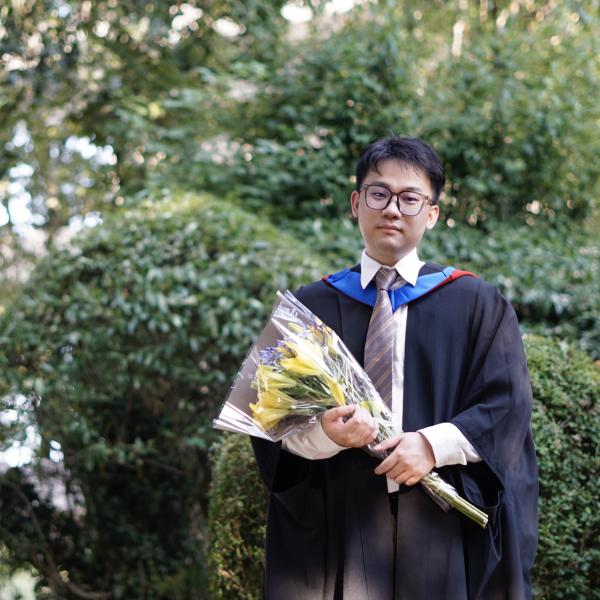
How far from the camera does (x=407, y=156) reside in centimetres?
253

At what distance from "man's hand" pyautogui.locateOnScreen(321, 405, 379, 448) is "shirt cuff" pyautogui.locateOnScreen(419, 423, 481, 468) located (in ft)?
0.49

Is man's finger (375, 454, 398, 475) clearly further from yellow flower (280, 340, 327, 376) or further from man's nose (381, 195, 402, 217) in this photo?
man's nose (381, 195, 402, 217)

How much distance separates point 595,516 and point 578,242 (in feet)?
10.5

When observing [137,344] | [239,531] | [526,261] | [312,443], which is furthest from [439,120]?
[312,443]

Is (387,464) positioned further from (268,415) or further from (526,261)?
(526,261)

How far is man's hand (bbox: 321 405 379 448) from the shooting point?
221 centimetres

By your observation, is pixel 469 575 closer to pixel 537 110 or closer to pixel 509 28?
pixel 537 110

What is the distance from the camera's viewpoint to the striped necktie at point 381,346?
2.40m

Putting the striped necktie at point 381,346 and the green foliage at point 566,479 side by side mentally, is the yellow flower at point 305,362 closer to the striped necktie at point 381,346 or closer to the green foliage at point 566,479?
the striped necktie at point 381,346

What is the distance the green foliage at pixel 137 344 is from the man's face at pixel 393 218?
2.16 m

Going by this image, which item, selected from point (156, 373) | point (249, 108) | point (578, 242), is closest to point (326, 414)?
point (156, 373)

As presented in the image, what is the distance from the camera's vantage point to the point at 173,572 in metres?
5.63

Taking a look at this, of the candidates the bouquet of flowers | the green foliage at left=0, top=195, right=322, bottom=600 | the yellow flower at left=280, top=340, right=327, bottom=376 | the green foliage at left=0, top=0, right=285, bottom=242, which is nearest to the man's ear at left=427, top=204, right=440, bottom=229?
the bouquet of flowers

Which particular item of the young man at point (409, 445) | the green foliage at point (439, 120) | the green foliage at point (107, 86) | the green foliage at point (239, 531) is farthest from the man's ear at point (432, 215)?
the green foliage at point (107, 86)
